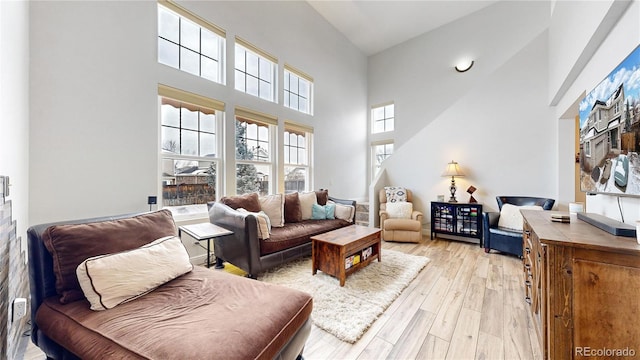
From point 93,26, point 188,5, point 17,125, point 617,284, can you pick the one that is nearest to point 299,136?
point 188,5

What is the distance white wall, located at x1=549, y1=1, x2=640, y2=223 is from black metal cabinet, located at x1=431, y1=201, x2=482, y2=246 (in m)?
1.77

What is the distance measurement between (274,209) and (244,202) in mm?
424

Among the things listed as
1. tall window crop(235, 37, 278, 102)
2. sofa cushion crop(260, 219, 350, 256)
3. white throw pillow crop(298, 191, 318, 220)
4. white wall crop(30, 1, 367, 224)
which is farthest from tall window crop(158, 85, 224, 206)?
white throw pillow crop(298, 191, 318, 220)

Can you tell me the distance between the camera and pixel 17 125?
1633 millimetres

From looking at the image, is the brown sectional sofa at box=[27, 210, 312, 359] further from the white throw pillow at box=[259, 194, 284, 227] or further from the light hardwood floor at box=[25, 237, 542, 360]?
the white throw pillow at box=[259, 194, 284, 227]

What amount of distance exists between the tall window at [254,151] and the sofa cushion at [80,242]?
204 centimetres

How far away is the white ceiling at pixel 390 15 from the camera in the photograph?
14.5ft

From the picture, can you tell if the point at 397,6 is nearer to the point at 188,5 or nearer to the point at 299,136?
the point at 299,136

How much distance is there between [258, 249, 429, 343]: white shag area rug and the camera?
1.81 m

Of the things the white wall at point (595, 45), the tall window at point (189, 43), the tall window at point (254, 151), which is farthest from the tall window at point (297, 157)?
the white wall at point (595, 45)

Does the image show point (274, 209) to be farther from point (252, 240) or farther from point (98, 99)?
point (98, 99)

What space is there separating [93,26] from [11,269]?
2140mm

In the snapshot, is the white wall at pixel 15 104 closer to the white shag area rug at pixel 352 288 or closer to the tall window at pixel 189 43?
the tall window at pixel 189 43

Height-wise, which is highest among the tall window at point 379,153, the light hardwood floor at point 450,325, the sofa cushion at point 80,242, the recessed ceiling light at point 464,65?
the recessed ceiling light at point 464,65
